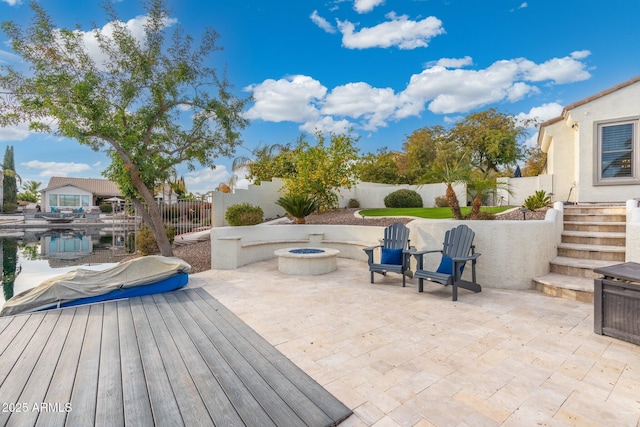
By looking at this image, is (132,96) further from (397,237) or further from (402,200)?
(402,200)

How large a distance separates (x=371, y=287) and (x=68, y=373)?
14.5 feet

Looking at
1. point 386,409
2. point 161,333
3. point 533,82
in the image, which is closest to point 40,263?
point 161,333

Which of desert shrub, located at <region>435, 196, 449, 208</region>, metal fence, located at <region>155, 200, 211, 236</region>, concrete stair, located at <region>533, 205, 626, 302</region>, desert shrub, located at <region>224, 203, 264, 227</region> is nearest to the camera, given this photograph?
concrete stair, located at <region>533, 205, 626, 302</region>

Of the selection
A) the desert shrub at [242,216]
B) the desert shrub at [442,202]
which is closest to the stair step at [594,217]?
the desert shrub at [442,202]

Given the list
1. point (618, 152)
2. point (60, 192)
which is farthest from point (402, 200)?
point (60, 192)

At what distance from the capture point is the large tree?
279 inches

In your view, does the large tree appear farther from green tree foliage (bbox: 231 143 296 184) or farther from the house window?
the house window

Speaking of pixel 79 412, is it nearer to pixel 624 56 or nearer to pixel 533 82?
pixel 624 56

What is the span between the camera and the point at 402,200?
1409cm

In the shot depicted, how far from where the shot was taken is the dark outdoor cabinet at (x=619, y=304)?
308cm

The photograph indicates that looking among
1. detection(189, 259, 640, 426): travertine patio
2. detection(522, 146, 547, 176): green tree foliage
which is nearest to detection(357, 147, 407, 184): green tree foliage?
detection(522, 146, 547, 176): green tree foliage

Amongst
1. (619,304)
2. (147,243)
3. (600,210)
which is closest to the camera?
(619,304)

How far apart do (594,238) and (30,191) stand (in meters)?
64.8

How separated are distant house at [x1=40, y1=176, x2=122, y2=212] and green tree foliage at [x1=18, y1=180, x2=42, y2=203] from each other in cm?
1376
